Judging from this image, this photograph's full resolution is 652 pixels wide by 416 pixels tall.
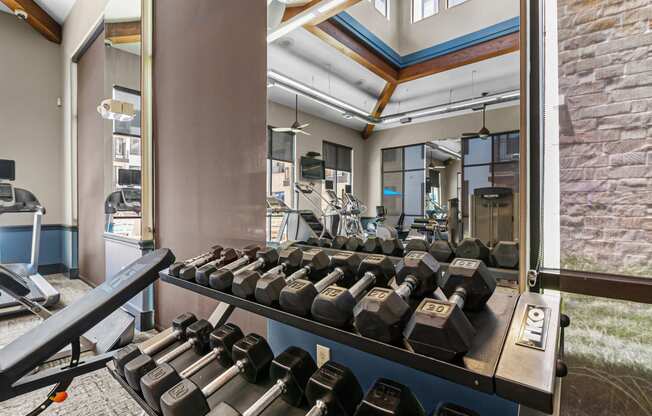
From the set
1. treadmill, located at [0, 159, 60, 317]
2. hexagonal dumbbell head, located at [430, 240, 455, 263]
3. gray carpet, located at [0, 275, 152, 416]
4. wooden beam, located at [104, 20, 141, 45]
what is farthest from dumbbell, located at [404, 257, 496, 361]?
treadmill, located at [0, 159, 60, 317]

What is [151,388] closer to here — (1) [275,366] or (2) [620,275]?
(1) [275,366]

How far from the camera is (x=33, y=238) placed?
148 inches

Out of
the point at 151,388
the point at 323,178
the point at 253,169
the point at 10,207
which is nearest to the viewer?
the point at 151,388

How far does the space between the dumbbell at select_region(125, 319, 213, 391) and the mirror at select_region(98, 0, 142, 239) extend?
178 centimetres

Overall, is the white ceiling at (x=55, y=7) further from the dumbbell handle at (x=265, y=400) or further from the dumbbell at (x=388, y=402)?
the dumbbell at (x=388, y=402)

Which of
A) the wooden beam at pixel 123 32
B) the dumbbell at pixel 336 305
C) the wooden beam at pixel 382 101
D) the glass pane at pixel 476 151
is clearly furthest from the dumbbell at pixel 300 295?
the wooden beam at pixel 123 32

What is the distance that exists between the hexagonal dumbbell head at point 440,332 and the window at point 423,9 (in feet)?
3.94

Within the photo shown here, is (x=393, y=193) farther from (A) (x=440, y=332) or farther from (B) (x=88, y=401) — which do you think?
(B) (x=88, y=401)

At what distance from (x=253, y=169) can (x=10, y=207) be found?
386 cm

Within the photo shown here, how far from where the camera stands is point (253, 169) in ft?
6.03

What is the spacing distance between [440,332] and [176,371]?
1.00 m

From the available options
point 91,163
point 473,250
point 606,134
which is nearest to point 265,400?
point 473,250

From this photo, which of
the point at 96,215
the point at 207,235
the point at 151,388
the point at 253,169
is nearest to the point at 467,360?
the point at 151,388

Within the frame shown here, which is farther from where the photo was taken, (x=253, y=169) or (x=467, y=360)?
(x=253, y=169)
